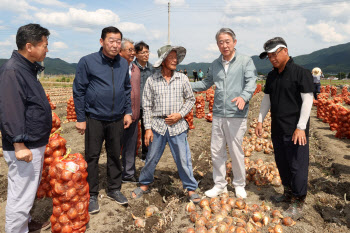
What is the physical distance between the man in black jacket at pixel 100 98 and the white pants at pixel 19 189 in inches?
32.3

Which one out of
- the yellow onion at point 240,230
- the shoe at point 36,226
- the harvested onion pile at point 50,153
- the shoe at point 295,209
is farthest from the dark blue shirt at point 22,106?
the shoe at point 295,209

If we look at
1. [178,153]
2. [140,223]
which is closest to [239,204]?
[178,153]

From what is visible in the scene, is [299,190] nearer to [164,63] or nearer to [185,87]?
[185,87]

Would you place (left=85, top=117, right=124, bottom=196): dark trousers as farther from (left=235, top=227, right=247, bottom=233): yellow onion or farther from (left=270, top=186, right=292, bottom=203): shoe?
(left=270, top=186, right=292, bottom=203): shoe

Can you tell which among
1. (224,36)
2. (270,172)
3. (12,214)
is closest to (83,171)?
(12,214)

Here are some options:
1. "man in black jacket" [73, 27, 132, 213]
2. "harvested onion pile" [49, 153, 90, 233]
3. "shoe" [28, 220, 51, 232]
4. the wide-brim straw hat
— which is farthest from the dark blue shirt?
the wide-brim straw hat

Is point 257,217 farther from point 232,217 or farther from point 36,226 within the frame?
point 36,226

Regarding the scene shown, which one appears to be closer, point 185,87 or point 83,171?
point 83,171

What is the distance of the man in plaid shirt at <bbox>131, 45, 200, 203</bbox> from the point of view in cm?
353

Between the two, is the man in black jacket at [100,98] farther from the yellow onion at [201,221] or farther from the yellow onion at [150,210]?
the yellow onion at [201,221]

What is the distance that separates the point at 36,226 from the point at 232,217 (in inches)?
103

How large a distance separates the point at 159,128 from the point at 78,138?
4.93 meters

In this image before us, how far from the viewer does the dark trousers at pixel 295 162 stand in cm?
318

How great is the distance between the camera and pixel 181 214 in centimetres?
345
